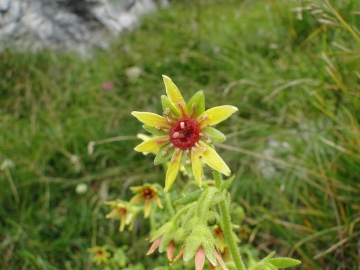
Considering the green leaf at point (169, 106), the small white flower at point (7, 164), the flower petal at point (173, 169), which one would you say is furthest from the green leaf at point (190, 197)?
the small white flower at point (7, 164)

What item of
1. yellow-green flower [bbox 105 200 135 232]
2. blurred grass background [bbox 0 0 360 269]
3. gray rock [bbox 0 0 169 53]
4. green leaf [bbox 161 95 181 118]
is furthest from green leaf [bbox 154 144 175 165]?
gray rock [bbox 0 0 169 53]

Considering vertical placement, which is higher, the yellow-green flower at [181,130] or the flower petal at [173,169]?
the yellow-green flower at [181,130]

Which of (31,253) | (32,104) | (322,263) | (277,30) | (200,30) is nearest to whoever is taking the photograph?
(322,263)

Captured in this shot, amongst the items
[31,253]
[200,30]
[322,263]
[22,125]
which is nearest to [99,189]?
[31,253]

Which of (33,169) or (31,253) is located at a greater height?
(33,169)

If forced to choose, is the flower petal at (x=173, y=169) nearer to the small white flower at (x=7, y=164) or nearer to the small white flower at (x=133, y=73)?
the small white flower at (x=7, y=164)

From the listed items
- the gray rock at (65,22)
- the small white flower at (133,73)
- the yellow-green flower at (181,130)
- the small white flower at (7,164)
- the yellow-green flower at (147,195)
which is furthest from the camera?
the gray rock at (65,22)

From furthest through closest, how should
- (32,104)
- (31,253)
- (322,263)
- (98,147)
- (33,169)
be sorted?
(32,104) → (98,147) → (33,169) → (31,253) → (322,263)

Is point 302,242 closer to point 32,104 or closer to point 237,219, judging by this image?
point 237,219

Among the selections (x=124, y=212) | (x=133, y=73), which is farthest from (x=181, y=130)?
(x=133, y=73)

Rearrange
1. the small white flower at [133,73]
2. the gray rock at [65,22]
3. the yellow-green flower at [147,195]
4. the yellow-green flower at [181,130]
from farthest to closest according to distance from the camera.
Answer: the gray rock at [65,22] → the small white flower at [133,73] → the yellow-green flower at [147,195] → the yellow-green flower at [181,130]
